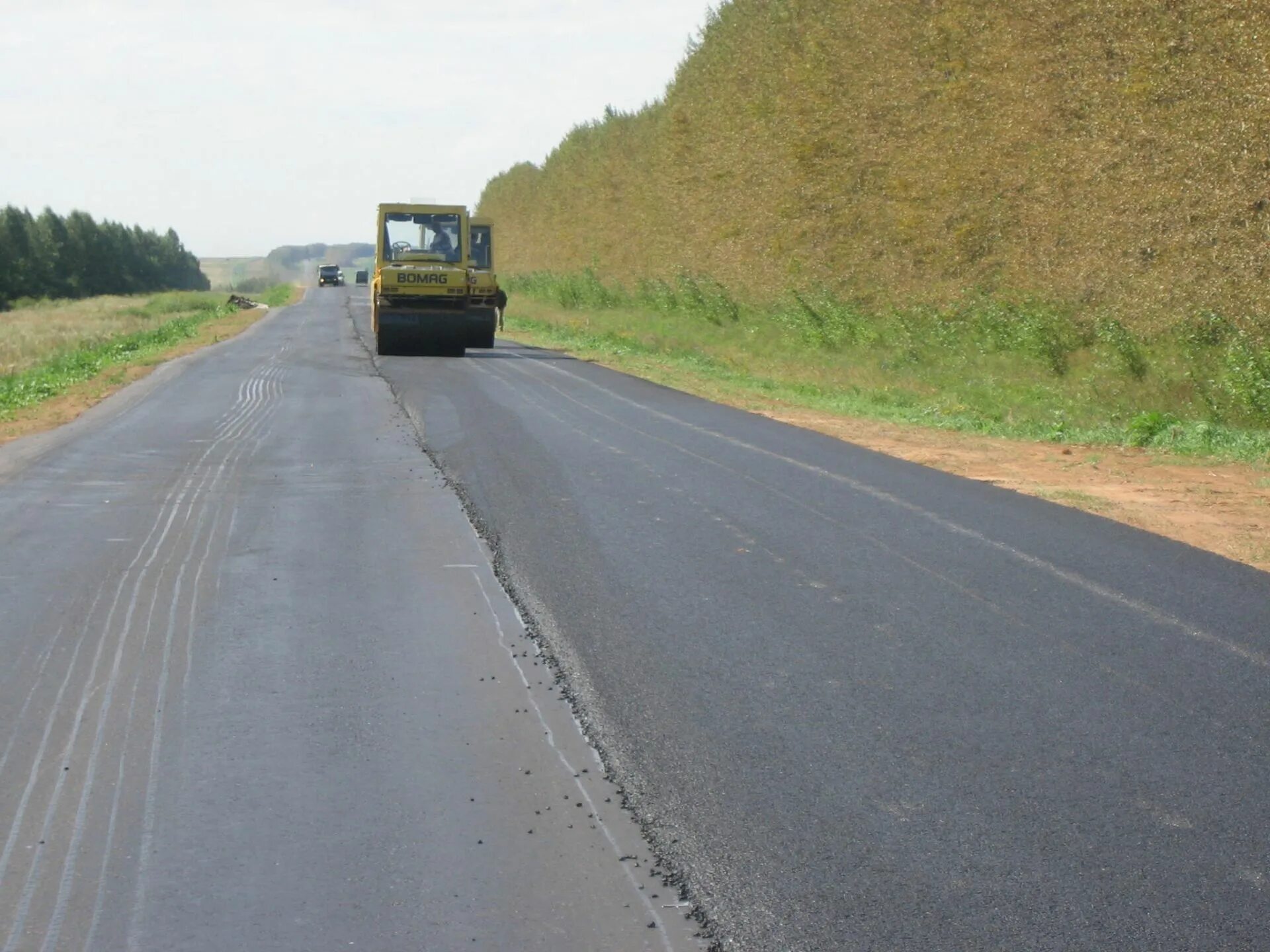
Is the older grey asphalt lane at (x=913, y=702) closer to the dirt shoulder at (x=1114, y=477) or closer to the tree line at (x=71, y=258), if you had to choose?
the dirt shoulder at (x=1114, y=477)

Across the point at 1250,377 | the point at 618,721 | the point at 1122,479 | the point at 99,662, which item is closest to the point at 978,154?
the point at 1250,377

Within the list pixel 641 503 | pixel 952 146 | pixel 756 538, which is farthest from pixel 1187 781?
pixel 952 146

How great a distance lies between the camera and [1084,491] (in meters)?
12.5

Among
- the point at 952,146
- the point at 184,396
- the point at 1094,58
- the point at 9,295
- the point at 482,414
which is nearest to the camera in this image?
the point at 482,414

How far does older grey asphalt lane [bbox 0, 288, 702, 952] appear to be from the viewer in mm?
4086

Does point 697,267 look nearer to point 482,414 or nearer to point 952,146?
point 952,146

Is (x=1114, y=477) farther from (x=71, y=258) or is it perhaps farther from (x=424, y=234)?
(x=71, y=258)

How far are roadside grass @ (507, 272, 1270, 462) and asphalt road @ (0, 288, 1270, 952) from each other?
6823 mm

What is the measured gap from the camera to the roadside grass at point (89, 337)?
77.9ft

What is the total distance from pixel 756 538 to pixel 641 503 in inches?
61.0

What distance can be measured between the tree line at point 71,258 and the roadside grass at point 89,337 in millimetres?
4620

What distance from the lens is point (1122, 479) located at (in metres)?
13.5

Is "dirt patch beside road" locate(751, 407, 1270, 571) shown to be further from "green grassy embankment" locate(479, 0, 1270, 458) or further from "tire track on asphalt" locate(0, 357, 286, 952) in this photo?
"tire track on asphalt" locate(0, 357, 286, 952)

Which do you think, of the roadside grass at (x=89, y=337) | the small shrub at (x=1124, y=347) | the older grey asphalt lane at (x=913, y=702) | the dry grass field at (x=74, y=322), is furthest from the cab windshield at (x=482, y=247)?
the older grey asphalt lane at (x=913, y=702)
